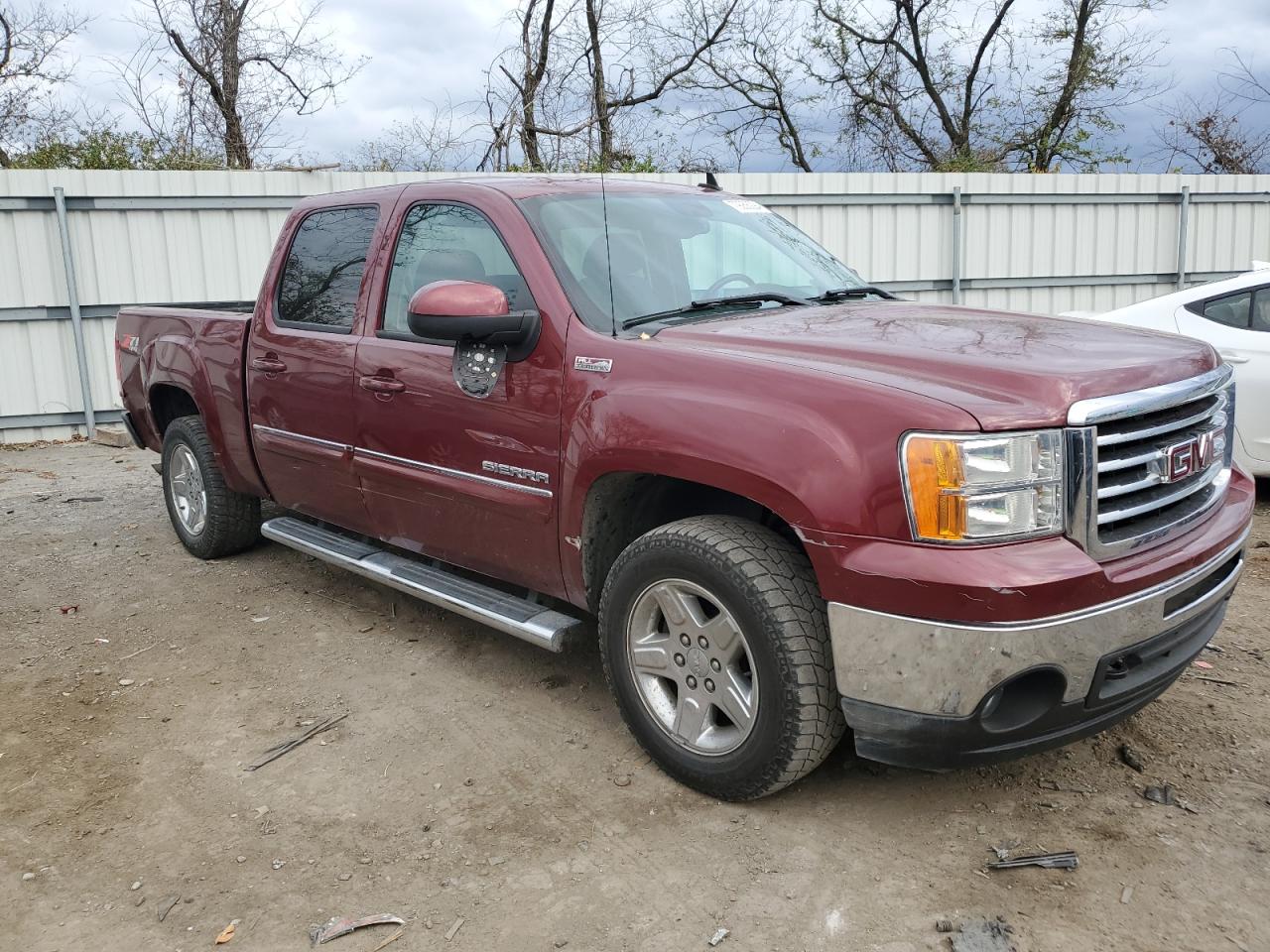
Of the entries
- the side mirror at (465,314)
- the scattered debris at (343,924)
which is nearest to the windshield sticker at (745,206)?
the side mirror at (465,314)

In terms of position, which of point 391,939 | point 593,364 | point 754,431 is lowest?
point 391,939

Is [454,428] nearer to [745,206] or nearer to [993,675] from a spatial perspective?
[745,206]

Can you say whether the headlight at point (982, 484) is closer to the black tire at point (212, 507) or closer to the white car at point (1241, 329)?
the white car at point (1241, 329)

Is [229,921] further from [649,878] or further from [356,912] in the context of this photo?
[649,878]

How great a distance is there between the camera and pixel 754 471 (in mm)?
2840

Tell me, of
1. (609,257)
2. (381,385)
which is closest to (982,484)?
(609,257)

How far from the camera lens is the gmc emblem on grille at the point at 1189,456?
285cm

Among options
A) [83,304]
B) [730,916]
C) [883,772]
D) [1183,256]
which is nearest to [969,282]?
[1183,256]

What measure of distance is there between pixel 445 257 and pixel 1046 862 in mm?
2910

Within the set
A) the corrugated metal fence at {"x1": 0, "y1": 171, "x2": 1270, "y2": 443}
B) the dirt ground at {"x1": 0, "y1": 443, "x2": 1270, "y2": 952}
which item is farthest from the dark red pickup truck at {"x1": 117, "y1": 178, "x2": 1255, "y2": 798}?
the corrugated metal fence at {"x1": 0, "y1": 171, "x2": 1270, "y2": 443}

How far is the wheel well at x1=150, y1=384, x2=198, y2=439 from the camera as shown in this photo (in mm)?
6078

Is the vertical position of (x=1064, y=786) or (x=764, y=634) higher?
(x=764, y=634)

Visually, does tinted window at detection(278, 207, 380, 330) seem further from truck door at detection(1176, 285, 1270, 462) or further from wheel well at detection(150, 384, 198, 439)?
truck door at detection(1176, 285, 1270, 462)

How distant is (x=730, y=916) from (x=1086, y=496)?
1364 mm
